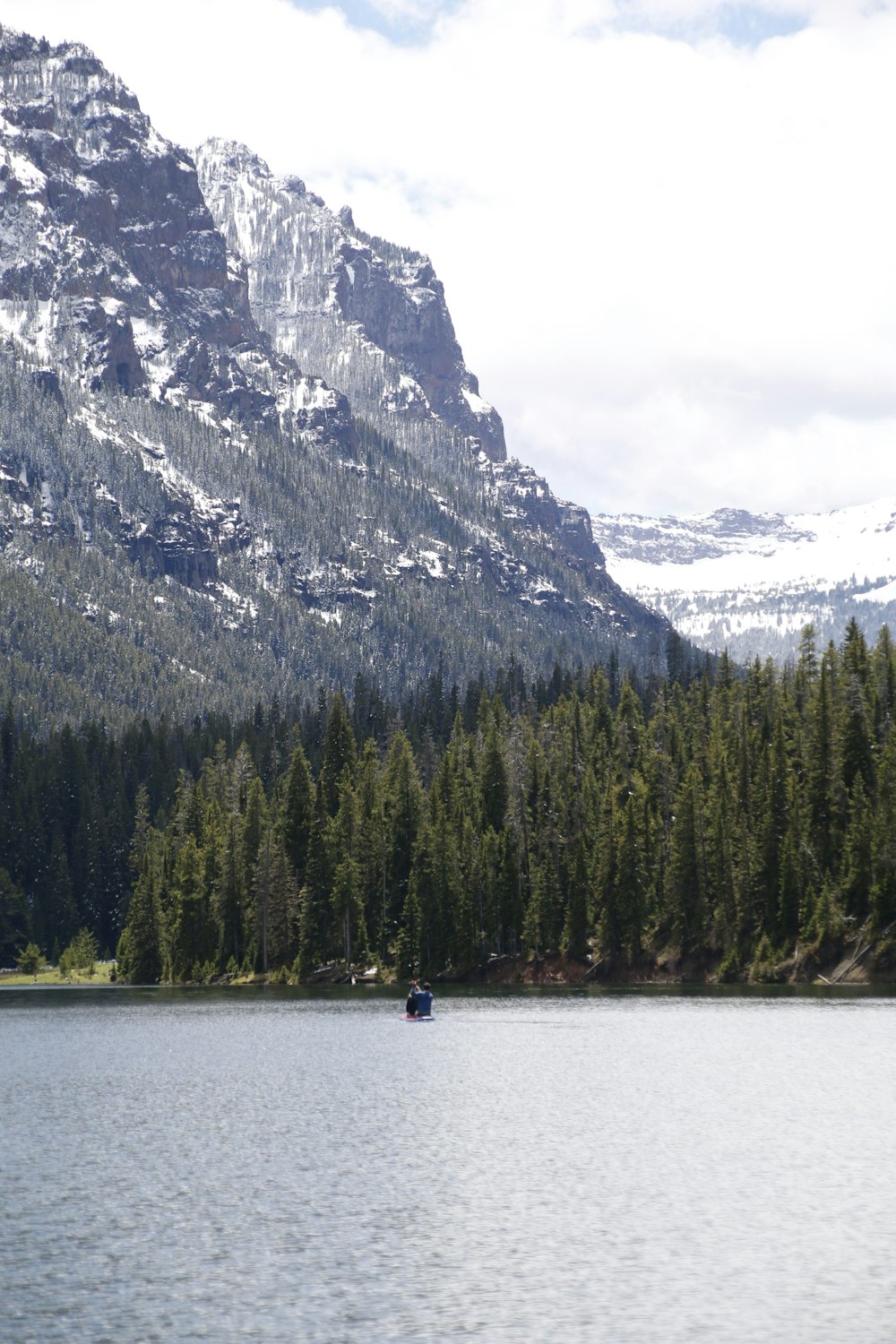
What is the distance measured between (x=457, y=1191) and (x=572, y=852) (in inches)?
4356

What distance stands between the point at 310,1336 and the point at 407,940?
12191 cm

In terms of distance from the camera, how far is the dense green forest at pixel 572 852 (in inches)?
5404

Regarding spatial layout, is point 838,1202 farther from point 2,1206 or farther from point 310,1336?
point 2,1206

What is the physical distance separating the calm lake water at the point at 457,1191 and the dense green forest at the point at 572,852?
53764 mm

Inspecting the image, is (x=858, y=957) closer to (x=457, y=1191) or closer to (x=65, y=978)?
(x=457, y=1191)

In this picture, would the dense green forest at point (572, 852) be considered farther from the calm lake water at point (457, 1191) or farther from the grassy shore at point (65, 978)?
the calm lake water at point (457, 1191)

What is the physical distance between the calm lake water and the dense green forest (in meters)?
53.8

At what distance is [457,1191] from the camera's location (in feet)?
143

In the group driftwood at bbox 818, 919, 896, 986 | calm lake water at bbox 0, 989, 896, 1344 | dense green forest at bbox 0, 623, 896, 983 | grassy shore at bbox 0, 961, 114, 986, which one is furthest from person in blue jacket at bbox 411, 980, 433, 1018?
grassy shore at bbox 0, 961, 114, 986

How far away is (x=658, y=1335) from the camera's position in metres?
29.9

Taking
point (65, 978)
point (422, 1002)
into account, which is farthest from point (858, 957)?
point (65, 978)

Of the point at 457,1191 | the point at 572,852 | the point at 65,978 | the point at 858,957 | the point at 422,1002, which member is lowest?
the point at 457,1191

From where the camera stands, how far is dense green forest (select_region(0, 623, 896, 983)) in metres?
137

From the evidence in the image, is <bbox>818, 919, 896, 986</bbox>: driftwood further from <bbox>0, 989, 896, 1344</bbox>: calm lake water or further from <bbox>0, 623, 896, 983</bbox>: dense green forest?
<bbox>0, 989, 896, 1344</bbox>: calm lake water
